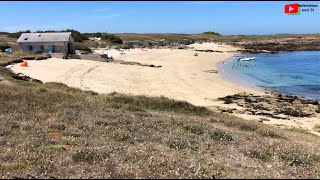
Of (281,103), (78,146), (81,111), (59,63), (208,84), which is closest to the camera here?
(78,146)

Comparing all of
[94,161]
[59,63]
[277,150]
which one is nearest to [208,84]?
[59,63]

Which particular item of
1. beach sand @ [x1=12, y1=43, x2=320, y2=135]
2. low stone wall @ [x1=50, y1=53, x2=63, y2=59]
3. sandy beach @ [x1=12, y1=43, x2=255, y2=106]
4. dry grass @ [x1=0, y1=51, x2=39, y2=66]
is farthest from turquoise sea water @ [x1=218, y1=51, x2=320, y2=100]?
dry grass @ [x1=0, y1=51, x2=39, y2=66]

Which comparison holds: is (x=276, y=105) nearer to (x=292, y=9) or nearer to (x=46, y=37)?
(x=292, y=9)

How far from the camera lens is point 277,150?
11570mm

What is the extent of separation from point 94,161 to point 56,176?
1221mm

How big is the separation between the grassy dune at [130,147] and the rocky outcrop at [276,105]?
10.3m

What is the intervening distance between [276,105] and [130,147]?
20336 mm

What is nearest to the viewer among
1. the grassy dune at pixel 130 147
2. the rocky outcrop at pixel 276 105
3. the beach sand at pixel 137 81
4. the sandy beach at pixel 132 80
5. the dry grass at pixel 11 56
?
the grassy dune at pixel 130 147

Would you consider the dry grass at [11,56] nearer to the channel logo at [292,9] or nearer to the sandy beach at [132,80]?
the sandy beach at [132,80]

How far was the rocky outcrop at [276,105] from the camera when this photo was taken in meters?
26.5

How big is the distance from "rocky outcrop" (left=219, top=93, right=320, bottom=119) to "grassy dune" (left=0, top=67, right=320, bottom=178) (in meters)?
10.3

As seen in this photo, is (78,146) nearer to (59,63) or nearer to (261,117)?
(261,117)

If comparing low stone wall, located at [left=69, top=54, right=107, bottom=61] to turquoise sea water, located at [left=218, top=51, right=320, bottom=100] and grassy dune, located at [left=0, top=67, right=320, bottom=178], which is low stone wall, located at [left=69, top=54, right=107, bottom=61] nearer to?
turquoise sea water, located at [left=218, top=51, right=320, bottom=100]

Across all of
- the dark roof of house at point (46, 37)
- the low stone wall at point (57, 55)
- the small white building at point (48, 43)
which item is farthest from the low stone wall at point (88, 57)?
the dark roof of house at point (46, 37)
